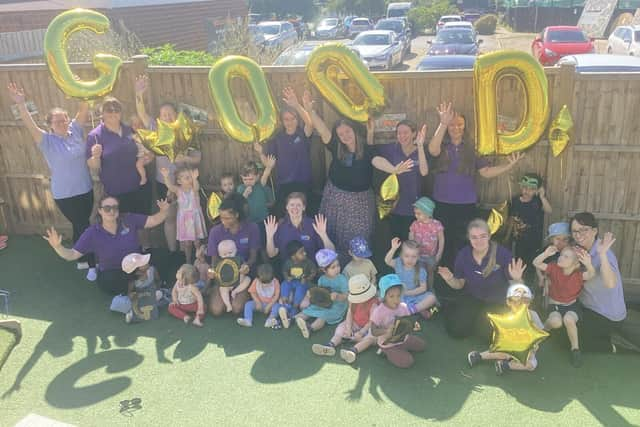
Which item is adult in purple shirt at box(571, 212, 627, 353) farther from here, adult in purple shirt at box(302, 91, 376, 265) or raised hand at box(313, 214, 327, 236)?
raised hand at box(313, 214, 327, 236)

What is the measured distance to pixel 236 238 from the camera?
18.2 feet

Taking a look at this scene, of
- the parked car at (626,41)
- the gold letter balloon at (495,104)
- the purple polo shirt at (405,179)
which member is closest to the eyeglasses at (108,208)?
the purple polo shirt at (405,179)

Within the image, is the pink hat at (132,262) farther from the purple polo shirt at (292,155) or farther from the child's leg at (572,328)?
the child's leg at (572,328)

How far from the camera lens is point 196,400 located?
168 inches

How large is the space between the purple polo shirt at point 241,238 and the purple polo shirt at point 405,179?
1.42 m

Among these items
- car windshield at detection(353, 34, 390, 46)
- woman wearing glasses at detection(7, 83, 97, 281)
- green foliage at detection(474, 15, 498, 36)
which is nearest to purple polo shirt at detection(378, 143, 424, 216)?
woman wearing glasses at detection(7, 83, 97, 281)

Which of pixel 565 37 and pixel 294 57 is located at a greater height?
pixel 294 57

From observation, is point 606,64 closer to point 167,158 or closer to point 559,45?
point 167,158

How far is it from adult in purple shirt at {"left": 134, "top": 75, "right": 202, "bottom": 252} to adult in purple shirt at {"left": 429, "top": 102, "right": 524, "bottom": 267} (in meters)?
2.59

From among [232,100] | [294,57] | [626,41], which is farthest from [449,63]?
[626,41]

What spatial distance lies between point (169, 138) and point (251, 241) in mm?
1329

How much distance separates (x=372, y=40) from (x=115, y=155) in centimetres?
1665

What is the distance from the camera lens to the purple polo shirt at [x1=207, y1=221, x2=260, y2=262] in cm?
554

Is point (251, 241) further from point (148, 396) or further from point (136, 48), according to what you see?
point (136, 48)
